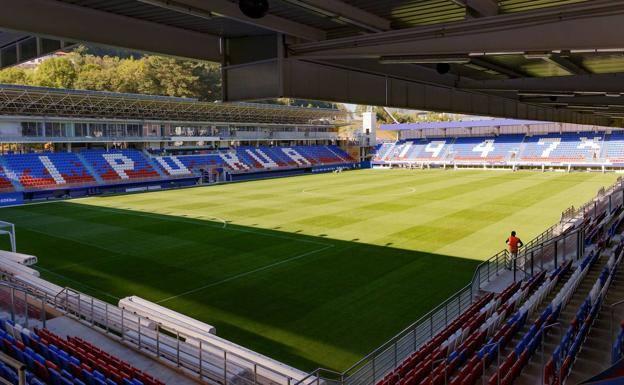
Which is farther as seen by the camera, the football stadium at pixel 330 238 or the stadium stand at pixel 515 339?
the stadium stand at pixel 515 339

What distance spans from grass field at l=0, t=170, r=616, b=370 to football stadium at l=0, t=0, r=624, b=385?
13 centimetres

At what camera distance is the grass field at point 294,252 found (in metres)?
14.3

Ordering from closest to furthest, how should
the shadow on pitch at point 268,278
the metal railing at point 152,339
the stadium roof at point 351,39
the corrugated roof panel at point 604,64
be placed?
the stadium roof at point 351,39 < the metal railing at point 152,339 < the corrugated roof panel at point 604,64 < the shadow on pitch at point 268,278

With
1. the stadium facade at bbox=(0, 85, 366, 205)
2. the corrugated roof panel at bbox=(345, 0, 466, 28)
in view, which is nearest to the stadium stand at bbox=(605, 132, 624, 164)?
the stadium facade at bbox=(0, 85, 366, 205)

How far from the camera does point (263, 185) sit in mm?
51969

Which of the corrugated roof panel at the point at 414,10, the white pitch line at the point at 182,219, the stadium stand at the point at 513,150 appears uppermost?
the corrugated roof panel at the point at 414,10

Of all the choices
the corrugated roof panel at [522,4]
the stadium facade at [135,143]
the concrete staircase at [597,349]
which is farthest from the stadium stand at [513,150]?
the corrugated roof panel at [522,4]

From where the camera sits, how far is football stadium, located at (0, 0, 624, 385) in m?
6.88

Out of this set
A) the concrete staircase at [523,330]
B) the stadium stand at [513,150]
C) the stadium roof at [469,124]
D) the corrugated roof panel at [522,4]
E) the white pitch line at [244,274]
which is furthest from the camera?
the stadium roof at [469,124]

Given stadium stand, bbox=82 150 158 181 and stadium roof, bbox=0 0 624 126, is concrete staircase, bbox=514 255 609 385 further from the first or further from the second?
stadium stand, bbox=82 150 158 181

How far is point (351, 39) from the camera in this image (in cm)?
739

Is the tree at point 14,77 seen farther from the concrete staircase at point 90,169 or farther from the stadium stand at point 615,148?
the stadium stand at point 615,148

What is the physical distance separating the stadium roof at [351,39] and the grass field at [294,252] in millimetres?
6503

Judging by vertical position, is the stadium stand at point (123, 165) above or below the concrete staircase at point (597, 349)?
above
